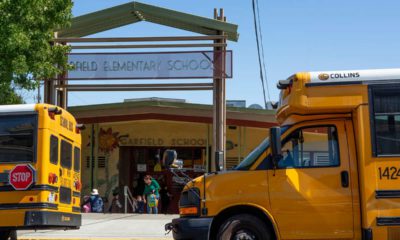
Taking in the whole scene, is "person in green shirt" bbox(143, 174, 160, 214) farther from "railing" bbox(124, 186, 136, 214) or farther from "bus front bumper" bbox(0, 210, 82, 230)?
"bus front bumper" bbox(0, 210, 82, 230)

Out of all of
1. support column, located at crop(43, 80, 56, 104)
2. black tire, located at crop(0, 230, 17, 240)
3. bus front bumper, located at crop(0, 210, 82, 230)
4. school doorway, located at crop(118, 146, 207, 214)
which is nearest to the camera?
bus front bumper, located at crop(0, 210, 82, 230)

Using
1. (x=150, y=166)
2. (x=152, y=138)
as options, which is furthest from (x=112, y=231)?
(x=150, y=166)

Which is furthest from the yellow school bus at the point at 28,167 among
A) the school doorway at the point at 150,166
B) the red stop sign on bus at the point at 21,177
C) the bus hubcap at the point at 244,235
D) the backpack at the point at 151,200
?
the school doorway at the point at 150,166

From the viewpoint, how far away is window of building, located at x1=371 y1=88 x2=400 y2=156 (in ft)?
27.3

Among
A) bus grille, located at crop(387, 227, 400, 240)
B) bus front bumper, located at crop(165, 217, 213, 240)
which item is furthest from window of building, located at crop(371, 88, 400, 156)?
bus front bumper, located at crop(165, 217, 213, 240)

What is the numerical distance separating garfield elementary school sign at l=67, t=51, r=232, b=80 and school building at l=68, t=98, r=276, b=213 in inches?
145

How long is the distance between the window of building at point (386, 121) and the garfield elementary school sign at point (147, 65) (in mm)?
11045

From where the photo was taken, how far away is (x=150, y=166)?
82.3 ft

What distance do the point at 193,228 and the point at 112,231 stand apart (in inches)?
246

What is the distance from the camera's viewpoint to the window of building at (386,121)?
834cm

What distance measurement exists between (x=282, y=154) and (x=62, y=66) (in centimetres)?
1046

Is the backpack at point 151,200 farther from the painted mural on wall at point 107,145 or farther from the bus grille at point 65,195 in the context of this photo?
the bus grille at point 65,195

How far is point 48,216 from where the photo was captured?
10414mm

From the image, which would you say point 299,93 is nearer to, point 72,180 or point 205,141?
point 72,180
